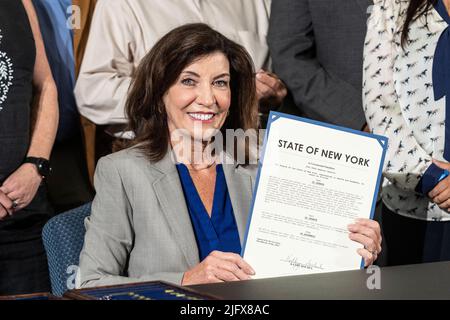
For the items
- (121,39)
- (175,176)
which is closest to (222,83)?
(175,176)

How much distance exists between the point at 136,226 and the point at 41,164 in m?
0.63

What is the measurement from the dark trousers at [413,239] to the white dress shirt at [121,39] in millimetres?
884

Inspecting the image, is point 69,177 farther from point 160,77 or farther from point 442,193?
point 442,193

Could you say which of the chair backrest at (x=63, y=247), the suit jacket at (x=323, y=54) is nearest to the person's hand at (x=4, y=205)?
the chair backrest at (x=63, y=247)

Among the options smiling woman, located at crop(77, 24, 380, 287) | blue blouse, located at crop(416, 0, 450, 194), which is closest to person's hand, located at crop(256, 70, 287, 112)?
smiling woman, located at crop(77, 24, 380, 287)

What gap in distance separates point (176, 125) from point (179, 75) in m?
0.15

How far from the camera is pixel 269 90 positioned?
10.2ft

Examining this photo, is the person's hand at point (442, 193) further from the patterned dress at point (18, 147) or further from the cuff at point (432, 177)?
the patterned dress at point (18, 147)

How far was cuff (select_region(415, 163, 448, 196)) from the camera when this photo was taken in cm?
259

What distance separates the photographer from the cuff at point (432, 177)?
259 cm

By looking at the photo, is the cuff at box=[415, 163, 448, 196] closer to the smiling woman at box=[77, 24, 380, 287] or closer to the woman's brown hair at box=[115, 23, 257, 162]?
the smiling woman at box=[77, 24, 380, 287]

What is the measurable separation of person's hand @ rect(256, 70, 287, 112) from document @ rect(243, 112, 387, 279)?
3.81 ft
